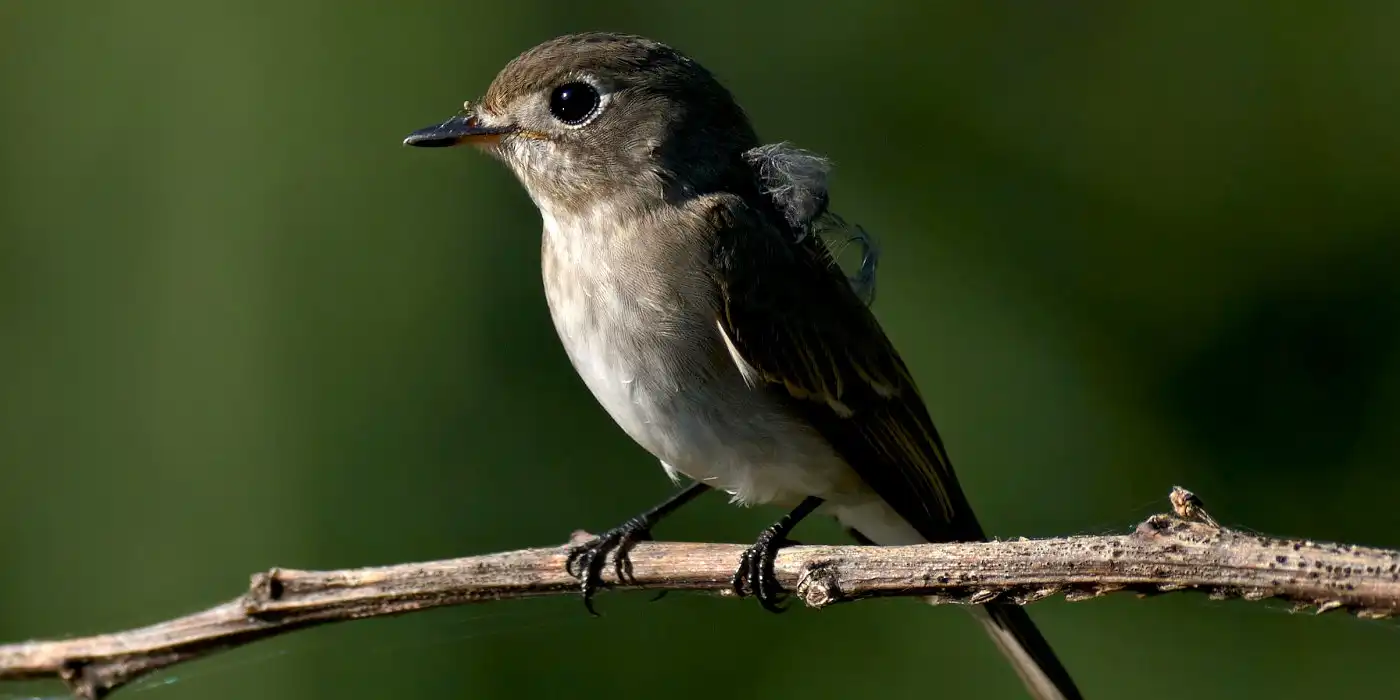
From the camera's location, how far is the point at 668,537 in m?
3.80

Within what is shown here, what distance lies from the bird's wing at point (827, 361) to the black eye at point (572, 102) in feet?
1.17

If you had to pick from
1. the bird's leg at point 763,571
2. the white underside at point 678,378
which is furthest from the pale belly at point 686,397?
the bird's leg at point 763,571

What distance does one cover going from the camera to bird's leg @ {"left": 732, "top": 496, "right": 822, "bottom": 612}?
250cm

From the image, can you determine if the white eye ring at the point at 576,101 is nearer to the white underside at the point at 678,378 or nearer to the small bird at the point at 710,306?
the small bird at the point at 710,306

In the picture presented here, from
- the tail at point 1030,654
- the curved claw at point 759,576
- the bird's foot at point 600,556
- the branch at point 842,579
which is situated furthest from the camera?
the tail at point 1030,654

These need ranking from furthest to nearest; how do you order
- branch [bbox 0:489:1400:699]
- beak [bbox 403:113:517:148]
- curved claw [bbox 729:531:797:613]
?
beak [bbox 403:113:517:148] → curved claw [bbox 729:531:797:613] → branch [bbox 0:489:1400:699]

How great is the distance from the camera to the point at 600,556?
2.82 metres

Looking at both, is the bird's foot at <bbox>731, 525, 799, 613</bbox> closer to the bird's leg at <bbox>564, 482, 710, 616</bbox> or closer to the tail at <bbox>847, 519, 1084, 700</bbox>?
the bird's leg at <bbox>564, 482, 710, 616</bbox>

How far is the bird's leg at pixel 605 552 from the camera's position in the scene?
8.73ft

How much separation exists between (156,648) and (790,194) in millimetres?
1577

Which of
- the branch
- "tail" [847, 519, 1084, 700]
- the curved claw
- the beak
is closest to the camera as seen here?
the branch

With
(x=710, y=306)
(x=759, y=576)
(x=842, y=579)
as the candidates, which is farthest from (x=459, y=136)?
(x=842, y=579)

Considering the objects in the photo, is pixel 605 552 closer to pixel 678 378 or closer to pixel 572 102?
pixel 678 378

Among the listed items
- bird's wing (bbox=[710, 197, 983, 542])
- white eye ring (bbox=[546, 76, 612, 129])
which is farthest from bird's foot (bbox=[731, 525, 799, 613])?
white eye ring (bbox=[546, 76, 612, 129])
